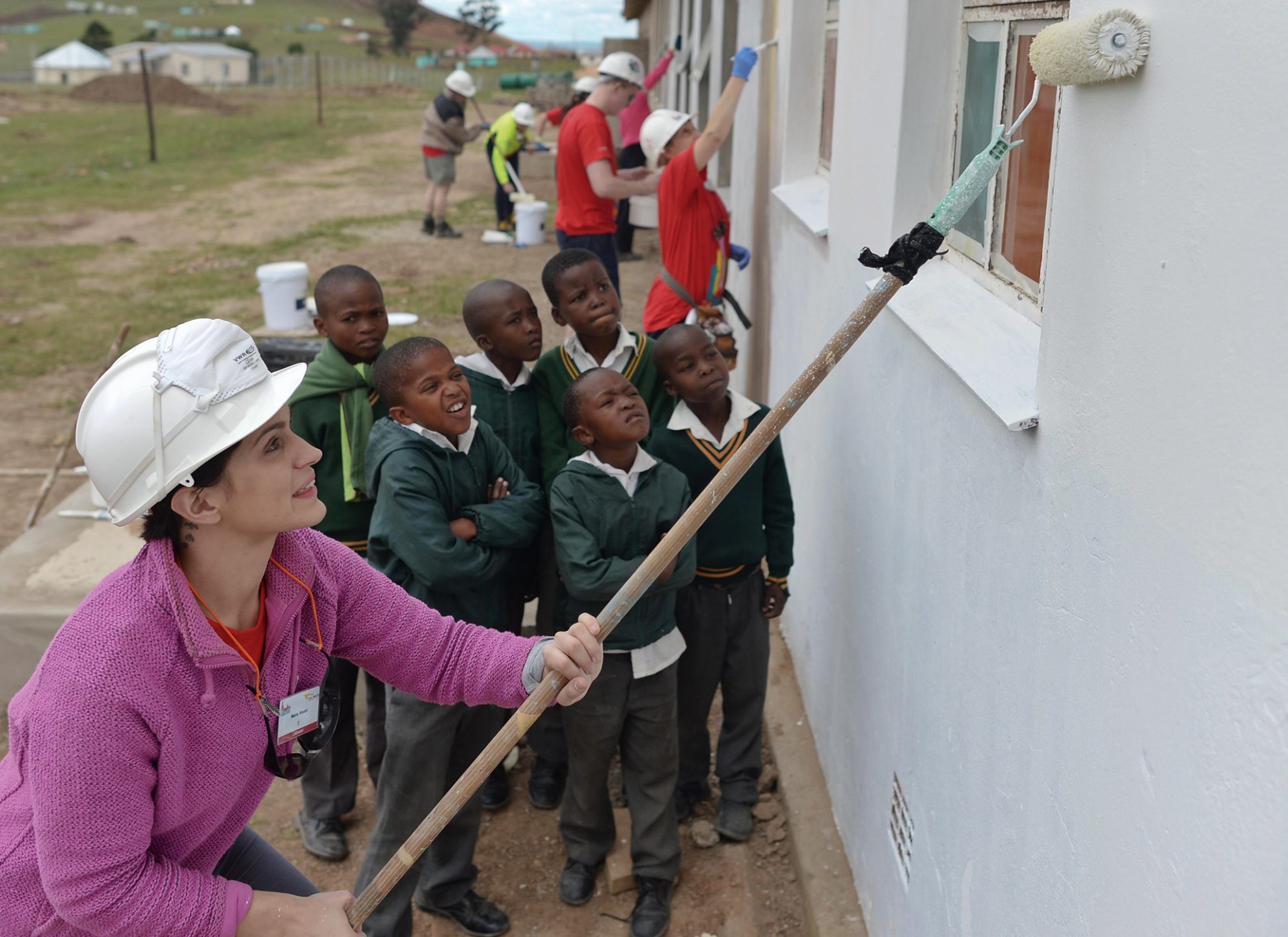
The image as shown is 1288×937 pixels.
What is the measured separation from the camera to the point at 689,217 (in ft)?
17.1

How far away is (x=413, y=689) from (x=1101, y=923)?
138 centimetres

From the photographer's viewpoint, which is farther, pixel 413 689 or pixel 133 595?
pixel 413 689

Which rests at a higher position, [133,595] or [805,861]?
[133,595]

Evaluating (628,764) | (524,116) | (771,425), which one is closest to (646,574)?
(771,425)

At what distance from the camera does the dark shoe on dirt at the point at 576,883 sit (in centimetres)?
355

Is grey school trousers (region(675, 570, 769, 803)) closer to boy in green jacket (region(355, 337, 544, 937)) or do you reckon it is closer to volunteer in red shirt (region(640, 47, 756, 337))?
boy in green jacket (region(355, 337, 544, 937))

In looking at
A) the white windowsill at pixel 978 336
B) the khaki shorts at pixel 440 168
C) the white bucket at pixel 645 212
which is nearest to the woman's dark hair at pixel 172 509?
the white windowsill at pixel 978 336

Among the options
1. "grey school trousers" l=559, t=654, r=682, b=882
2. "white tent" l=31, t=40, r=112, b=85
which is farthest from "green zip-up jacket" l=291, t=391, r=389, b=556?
"white tent" l=31, t=40, r=112, b=85

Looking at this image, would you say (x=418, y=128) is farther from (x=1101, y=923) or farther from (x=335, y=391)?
(x=1101, y=923)

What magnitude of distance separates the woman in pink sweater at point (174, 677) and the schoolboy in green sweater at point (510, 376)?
1.55 meters

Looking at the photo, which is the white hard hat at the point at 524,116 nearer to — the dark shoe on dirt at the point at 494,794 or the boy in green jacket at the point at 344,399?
the boy in green jacket at the point at 344,399

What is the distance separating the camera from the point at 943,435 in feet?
8.07

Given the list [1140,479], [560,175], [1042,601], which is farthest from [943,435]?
[560,175]

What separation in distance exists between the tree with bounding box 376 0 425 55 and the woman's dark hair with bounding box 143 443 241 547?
7311 cm
